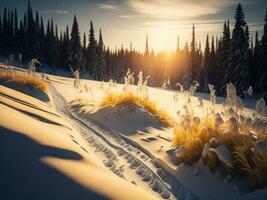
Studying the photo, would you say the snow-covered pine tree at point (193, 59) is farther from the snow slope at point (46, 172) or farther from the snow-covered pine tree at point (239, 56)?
the snow slope at point (46, 172)

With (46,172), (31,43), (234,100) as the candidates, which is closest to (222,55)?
(31,43)

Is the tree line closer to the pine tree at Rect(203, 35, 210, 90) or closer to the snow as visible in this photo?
the pine tree at Rect(203, 35, 210, 90)

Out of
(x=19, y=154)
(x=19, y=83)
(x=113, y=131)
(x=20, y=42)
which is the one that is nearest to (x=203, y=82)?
(x=20, y=42)

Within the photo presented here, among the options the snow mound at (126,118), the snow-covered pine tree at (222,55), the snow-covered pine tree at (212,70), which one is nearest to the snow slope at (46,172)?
the snow mound at (126,118)

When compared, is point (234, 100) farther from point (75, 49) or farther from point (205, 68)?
point (205, 68)

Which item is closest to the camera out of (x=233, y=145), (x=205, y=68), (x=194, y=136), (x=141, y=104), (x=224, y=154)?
(x=224, y=154)

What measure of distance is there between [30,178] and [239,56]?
38256mm

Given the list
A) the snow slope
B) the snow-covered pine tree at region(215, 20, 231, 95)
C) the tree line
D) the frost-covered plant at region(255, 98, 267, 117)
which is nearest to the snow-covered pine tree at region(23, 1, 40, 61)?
the tree line

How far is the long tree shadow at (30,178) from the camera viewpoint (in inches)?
110

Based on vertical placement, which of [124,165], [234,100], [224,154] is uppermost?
[234,100]

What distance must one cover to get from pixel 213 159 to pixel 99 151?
7.94 feet

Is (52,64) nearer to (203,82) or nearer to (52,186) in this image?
(203,82)

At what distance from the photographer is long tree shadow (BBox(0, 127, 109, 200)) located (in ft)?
9.21

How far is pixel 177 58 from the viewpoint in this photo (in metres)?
79.2
